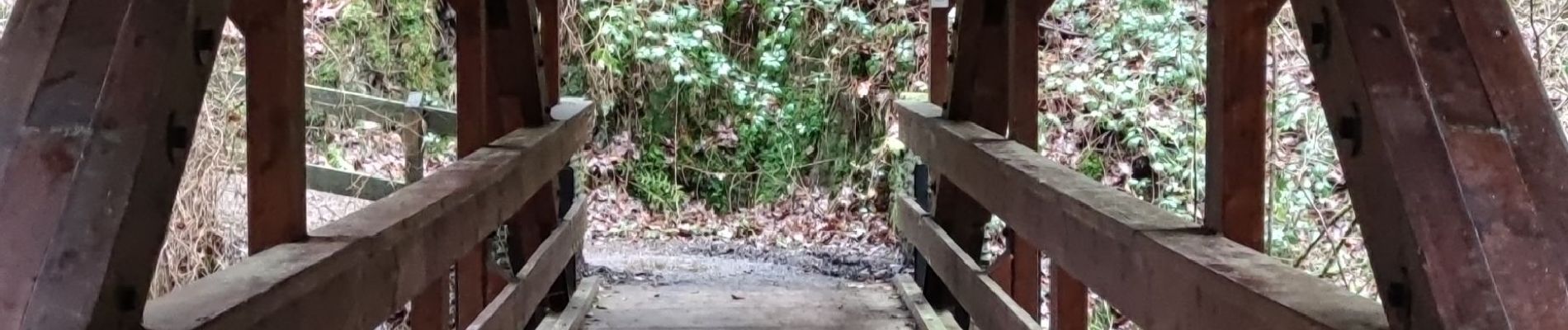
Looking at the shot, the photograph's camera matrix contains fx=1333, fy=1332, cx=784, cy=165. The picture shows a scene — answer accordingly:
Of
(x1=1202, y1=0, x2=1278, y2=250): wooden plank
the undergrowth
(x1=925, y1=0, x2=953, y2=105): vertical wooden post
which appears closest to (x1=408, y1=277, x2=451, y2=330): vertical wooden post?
(x1=1202, y1=0, x2=1278, y2=250): wooden plank

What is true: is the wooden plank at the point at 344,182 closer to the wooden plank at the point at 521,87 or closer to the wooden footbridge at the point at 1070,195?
the wooden plank at the point at 521,87

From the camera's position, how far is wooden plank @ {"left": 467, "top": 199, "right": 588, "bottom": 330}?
3.08 metres

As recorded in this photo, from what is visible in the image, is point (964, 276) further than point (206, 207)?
No

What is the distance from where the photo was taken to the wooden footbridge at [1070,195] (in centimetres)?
111

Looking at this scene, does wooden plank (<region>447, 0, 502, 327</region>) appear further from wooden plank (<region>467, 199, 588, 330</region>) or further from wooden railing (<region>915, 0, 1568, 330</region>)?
wooden railing (<region>915, 0, 1568, 330</region>)

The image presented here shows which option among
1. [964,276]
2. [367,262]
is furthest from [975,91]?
[367,262]

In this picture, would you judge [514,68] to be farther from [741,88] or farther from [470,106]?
[741,88]

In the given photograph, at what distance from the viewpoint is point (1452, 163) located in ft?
3.74

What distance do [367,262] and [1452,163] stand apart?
4.66ft

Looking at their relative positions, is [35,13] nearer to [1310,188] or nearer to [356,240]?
[356,240]

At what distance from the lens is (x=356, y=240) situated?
193cm

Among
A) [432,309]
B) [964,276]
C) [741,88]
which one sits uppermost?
[741,88]

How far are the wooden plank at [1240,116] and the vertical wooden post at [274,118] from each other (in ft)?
4.35

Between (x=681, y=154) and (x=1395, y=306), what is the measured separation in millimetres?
7185
